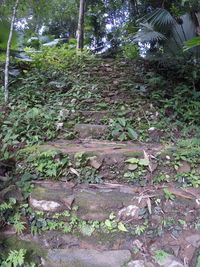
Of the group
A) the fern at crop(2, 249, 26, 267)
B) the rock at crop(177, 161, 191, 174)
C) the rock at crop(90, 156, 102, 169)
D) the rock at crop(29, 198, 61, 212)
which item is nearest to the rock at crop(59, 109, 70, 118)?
the rock at crop(90, 156, 102, 169)

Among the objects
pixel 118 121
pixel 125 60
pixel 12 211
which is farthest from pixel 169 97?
pixel 12 211

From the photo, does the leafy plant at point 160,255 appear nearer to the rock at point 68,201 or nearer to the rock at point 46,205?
the rock at point 68,201

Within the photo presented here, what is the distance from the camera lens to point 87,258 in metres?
1.98

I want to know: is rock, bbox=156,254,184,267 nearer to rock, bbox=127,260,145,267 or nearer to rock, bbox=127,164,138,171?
rock, bbox=127,260,145,267

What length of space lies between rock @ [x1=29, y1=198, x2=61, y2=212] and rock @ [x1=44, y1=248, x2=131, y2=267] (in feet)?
1.37

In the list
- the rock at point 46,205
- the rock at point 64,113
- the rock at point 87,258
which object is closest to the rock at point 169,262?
the rock at point 87,258

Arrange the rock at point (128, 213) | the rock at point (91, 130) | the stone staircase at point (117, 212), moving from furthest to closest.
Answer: the rock at point (91, 130)
the rock at point (128, 213)
the stone staircase at point (117, 212)

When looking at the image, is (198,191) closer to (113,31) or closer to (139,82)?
(139,82)

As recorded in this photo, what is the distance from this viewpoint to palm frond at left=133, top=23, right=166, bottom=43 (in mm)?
4703

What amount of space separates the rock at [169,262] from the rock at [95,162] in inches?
46.8

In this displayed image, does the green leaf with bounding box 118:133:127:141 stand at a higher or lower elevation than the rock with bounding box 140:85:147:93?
lower

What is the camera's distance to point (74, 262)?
195 cm

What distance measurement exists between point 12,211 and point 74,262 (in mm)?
833

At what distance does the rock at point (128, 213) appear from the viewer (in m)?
2.28
